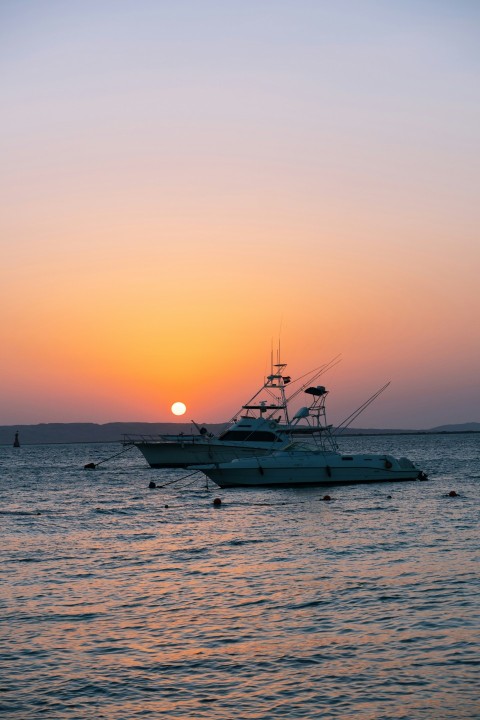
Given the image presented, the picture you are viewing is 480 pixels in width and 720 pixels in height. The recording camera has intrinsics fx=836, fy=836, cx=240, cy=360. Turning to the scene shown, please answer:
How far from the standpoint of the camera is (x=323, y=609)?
2023 centimetres

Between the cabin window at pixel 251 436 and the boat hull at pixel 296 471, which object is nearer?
the boat hull at pixel 296 471

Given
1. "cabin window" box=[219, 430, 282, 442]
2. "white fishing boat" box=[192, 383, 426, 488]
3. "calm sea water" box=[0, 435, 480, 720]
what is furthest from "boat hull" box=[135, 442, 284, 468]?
"calm sea water" box=[0, 435, 480, 720]

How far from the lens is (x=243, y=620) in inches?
757

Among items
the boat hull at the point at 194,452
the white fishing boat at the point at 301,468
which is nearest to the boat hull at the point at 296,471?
the white fishing boat at the point at 301,468

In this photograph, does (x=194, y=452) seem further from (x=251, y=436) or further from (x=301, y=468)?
(x=301, y=468)

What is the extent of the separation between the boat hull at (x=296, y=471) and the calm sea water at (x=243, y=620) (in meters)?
13.0

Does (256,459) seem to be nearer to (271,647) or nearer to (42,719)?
(271,647)

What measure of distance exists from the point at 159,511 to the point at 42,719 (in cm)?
3564

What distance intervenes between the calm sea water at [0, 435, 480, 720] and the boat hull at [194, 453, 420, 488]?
13004mm

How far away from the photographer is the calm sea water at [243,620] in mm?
13844

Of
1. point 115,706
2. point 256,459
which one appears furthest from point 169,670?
point 256,459

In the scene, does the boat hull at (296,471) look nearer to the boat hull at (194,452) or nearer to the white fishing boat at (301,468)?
the white fishing boat at (301,468)

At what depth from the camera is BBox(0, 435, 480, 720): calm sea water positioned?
13.8 meters

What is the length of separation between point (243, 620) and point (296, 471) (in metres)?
34.5
